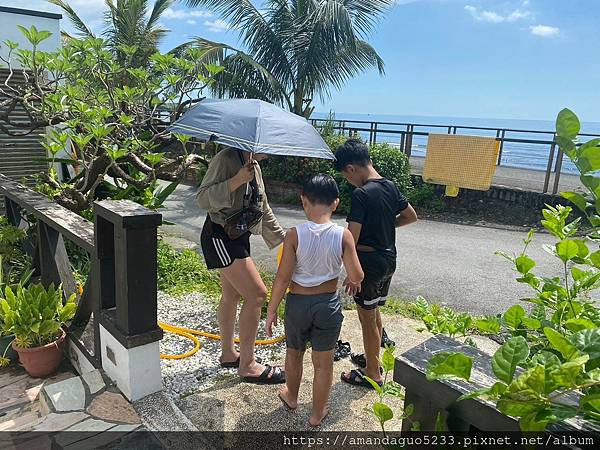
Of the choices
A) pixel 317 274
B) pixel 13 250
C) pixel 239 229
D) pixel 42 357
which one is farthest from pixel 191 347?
pixel 13 250

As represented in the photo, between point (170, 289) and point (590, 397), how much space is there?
14.7 ft

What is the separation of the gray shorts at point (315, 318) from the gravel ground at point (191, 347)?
927mm

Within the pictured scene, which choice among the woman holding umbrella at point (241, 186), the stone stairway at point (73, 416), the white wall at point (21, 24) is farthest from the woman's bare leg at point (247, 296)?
the white wall at point (21, 24)

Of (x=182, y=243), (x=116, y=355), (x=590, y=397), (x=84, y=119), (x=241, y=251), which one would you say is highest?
(x=84, y=119)

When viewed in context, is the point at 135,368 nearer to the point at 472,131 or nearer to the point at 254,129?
the point at 254,129

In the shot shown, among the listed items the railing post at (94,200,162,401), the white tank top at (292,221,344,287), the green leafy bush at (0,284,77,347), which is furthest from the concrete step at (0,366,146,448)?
the white tank top at (292,221,344,287)

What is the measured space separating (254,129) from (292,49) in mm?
9639

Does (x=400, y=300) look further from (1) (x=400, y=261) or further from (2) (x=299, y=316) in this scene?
(2) (x=299, y=316)

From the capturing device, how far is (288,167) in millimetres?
11242

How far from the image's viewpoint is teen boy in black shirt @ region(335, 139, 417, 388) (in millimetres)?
2797

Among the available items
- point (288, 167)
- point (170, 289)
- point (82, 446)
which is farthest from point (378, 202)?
point (288, 167)

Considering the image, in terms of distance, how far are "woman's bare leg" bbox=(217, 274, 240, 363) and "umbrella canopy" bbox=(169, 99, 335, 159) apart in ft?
3.21

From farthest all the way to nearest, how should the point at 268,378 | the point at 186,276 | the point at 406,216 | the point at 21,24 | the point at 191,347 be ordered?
the point at 21,24
the point at 186,276
the point at 191,347
the point at 406,216
the point at 268,378

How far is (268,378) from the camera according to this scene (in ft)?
9.87
